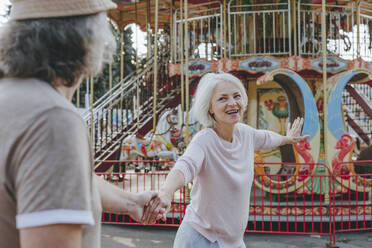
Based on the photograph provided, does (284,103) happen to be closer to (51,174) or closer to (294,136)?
(294,136)

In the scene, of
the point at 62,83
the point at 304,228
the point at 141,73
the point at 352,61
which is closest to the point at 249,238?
the point at 304,228

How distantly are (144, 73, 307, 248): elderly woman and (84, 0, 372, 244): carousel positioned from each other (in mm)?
3671

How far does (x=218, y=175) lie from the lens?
2393 mm

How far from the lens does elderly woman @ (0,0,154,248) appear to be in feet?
2.77

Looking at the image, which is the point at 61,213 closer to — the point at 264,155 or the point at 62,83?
the point at 62,83

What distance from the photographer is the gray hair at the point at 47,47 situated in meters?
0.98

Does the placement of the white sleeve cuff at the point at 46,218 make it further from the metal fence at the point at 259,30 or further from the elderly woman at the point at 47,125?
the metal fence at the point at 259,30

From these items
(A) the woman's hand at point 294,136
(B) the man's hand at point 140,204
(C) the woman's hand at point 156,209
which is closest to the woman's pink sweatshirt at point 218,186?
(C) the woman's hand at point 156,209

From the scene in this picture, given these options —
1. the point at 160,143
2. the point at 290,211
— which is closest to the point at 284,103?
the point at 290,211

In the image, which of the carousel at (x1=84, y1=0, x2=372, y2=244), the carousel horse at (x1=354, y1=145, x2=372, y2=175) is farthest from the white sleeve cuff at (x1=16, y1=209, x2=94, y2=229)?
the carousel horse at (x1=354, y1=145, x2=372, y2=175)

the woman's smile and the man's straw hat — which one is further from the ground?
the man's straw hat

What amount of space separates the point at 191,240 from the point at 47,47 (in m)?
1.69

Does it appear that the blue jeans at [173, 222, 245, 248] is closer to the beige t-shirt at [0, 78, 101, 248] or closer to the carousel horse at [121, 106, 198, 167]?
the beige t-shirt at [0, 78, 101, 248]

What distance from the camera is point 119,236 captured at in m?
6.66
